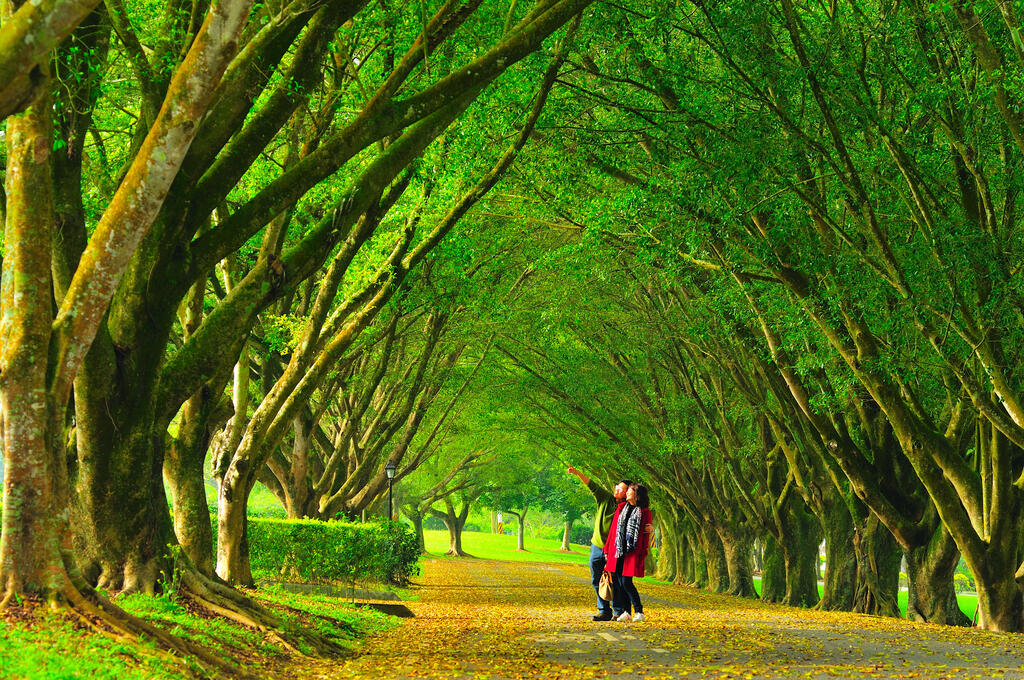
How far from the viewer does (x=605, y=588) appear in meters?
12.6

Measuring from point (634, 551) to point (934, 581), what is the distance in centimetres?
844

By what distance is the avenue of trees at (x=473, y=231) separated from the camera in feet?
23.0

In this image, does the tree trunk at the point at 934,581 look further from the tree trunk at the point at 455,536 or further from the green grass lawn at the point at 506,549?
the tree trunk at the point at 455,536

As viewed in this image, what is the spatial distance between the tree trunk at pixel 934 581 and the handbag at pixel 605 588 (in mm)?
7342

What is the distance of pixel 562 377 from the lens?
29.7 meters

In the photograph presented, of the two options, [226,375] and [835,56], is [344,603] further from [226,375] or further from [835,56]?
[835,56]

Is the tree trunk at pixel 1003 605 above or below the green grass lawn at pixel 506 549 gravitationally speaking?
above

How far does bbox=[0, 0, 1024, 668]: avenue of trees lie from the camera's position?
700 centimetres

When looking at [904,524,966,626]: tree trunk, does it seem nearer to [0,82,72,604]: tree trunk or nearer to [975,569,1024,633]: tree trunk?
[975,569,1024,633]: tree trunk

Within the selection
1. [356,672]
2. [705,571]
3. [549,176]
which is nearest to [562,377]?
[705,571]

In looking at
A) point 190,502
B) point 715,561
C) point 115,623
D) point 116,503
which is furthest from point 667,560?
point 115,623

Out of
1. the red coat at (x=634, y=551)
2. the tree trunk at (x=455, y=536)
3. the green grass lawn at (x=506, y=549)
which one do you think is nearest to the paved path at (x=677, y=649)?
the red coat at (x=634, y=551)

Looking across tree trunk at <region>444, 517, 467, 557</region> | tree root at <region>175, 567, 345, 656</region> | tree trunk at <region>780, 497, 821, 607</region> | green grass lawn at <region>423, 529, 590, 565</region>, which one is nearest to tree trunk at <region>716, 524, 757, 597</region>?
tree trunk at <region>780, 497, 821, 607</region>

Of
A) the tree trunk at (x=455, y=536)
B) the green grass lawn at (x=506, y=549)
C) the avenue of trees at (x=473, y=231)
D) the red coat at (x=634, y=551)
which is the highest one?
the avenue of trees at (x=473, y=231)
